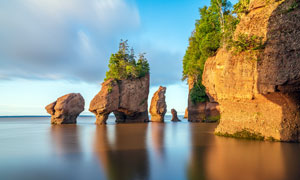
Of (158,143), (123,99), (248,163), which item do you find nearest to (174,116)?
(123,99)

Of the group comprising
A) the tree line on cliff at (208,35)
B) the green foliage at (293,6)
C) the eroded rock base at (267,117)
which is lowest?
the eroded rock base at (267,117)

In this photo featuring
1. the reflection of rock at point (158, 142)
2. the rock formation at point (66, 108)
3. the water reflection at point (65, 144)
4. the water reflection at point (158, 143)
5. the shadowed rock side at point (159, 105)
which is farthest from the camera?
the shadowed rock side at point (159, 105)

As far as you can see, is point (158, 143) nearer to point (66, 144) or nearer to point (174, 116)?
point (66, 144)

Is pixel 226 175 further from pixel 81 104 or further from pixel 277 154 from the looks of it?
pixel 81 104

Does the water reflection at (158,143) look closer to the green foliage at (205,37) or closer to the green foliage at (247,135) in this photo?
the green foliage at (247,135)

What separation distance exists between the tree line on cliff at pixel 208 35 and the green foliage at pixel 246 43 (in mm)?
164

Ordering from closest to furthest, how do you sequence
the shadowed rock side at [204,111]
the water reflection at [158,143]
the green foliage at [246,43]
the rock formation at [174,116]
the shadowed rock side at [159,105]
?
Result: 1. the water reflection at [158,143]
2. the green foliage at [246,43]
3. the shadowed rock side at [204,111]
4. the shadowed rock side at [159,105]
5. the rock formation at [174,116]

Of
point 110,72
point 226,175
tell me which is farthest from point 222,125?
point 110,72

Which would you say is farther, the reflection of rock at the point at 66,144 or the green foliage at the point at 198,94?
the green foliage at the point at 198,94

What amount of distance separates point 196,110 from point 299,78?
32318 millimetres

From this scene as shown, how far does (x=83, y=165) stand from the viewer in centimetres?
690

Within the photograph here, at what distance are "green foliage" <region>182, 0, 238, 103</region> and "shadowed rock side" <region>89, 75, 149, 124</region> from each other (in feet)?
32.5

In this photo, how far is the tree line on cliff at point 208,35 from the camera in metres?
16.9

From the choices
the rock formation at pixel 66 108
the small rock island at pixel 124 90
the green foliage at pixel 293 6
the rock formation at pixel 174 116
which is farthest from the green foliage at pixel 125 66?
the green foliage at pixel 293 6
